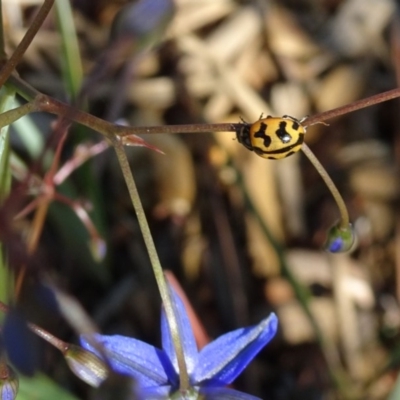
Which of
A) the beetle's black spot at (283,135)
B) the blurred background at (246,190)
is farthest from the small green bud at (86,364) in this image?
the blurred background at (246,190)

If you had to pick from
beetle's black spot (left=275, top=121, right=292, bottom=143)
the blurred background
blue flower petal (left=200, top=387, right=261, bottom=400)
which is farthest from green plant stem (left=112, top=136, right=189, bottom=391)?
the blurred background

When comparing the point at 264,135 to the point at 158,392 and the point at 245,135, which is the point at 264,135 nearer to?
the point at 245,135

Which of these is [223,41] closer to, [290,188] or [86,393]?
[290,188]

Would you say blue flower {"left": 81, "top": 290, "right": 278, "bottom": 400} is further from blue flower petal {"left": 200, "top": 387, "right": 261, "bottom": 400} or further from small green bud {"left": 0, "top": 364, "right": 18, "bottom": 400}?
small green bud {"left": 0, "top": 364, "right": 18, "bottom": 400}

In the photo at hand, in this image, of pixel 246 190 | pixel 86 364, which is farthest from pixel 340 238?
pixel 246 190

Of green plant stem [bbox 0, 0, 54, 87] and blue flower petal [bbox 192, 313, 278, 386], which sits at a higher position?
green plant stem [bbox 0, 0, 54, 87]

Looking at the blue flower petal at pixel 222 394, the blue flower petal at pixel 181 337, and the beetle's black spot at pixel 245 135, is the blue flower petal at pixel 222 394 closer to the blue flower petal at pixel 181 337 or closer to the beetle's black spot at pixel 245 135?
the blue flower petal at pixel 181 337
